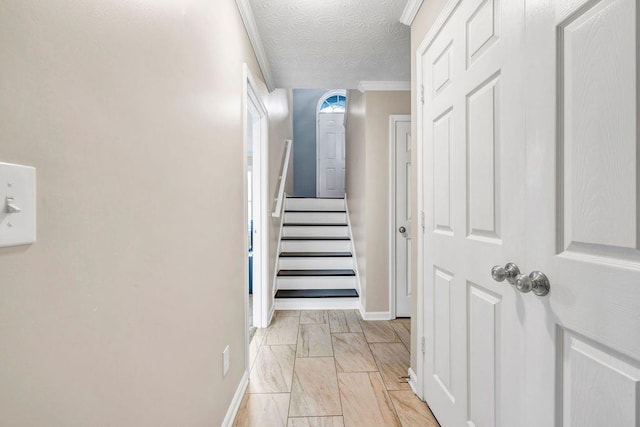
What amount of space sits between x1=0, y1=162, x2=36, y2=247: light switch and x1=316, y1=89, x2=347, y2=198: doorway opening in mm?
5725

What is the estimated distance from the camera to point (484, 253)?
116 cm

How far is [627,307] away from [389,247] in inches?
97.8

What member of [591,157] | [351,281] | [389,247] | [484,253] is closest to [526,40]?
[591,157]

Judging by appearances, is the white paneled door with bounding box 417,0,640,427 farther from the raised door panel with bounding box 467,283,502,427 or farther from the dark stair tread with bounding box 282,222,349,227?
the dark stair tread with bounding box 282,222,349,227

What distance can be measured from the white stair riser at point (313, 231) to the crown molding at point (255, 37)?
188 centimetres

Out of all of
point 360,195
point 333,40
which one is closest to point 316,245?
point 360,195

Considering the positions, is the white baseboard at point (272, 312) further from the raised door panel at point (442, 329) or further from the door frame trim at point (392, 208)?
the raised door panel at point (442, 329)

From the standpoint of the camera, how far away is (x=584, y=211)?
735mm

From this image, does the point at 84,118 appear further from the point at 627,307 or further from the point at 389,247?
the point at 389,247

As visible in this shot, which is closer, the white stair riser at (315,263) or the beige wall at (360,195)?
the beige wall at (360,195)

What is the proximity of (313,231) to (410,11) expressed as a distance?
2.83m

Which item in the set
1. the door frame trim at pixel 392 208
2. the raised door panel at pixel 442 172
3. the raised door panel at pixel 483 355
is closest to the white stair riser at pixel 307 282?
the door frame trim at pixel 392 208

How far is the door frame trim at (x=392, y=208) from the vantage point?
10.0 feet

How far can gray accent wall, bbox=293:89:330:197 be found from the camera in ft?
20.4
